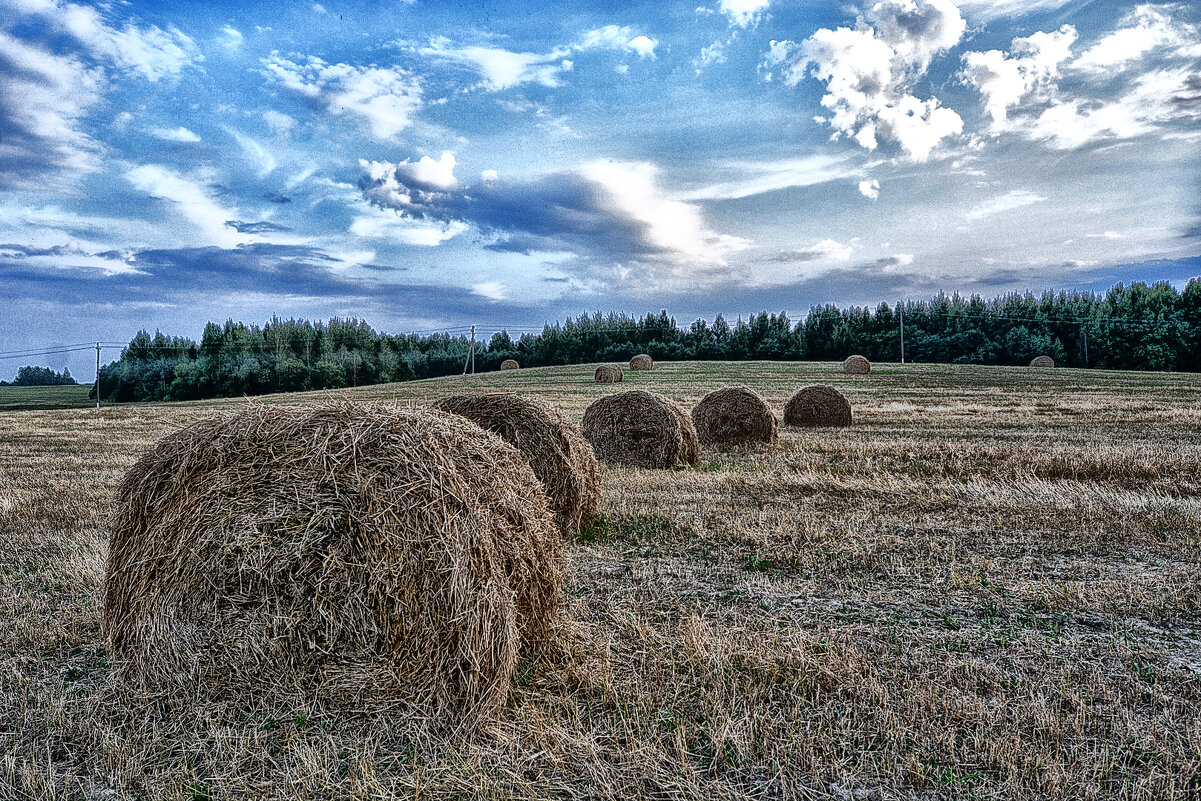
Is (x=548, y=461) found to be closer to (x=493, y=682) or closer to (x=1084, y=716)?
(x=493, y=682)

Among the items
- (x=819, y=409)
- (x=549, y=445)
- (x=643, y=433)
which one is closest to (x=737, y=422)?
(x=643, y=433)

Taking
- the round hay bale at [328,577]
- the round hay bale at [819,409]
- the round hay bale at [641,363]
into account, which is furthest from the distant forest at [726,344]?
the round hay bale at [328,577]

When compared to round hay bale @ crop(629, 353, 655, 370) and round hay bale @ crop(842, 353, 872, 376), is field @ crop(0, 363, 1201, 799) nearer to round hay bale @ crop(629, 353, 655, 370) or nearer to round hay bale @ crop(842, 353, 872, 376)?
round hay bale @ crop(842, 353, 872, 376)

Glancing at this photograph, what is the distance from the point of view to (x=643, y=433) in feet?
43.1

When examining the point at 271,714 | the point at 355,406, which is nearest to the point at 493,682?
the point at 271,714

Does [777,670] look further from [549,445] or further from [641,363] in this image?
[641,363]

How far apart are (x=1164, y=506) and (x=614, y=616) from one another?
25.7 feet

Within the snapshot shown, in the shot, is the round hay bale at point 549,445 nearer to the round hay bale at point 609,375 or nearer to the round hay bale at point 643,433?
the round hay bale at point 643,433

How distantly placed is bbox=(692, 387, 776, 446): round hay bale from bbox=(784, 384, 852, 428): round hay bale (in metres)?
4.66

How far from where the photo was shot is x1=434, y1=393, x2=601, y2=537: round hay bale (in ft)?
27.0

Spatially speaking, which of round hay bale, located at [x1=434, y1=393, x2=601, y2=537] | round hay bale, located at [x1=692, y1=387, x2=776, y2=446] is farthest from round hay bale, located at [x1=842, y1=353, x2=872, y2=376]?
round hay bale, located at [x1=434, y1=393, x2=601, y2=537]

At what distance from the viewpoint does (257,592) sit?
4.18 metres

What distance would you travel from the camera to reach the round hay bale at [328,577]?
13.4 ft

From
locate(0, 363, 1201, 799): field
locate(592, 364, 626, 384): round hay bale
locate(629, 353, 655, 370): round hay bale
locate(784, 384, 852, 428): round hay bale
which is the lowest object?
locate(0, 363, 1201, 799): field
